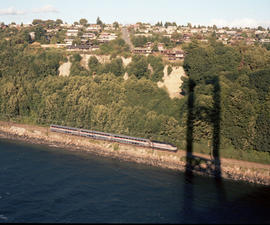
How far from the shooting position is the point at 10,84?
65.7m

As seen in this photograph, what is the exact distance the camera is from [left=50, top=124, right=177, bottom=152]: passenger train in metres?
47.3

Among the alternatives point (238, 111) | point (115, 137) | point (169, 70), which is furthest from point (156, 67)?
point (238, 111)

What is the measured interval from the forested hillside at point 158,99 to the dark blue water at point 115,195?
28.2 feet

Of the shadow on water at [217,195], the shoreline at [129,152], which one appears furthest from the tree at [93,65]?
the shadow on water at [217,195]

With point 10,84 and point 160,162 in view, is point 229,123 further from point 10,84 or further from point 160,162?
point 10,84

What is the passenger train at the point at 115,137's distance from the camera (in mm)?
47312

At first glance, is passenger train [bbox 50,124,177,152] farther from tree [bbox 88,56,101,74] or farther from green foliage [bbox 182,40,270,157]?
tree [bbox 88,56,101,74]

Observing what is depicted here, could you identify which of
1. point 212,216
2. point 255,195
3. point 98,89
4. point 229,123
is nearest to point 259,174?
point 255,195

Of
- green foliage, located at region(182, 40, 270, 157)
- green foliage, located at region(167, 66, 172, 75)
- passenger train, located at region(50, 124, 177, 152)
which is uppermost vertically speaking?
green foliage, located at region(167, 66, 172, 75)

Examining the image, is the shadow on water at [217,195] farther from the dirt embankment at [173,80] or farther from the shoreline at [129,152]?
the dirt embankment at [173,80]

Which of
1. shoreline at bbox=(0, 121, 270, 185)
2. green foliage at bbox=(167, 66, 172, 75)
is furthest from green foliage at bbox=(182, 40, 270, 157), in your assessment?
green foliage at bbox=(167, 66, 172, 75)

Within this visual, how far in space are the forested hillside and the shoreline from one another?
2.67 meters

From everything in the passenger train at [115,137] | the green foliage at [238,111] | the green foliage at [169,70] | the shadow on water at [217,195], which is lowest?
the shadow on water at [217,195]

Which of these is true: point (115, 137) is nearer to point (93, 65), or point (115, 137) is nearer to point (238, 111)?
point (238, 111)
